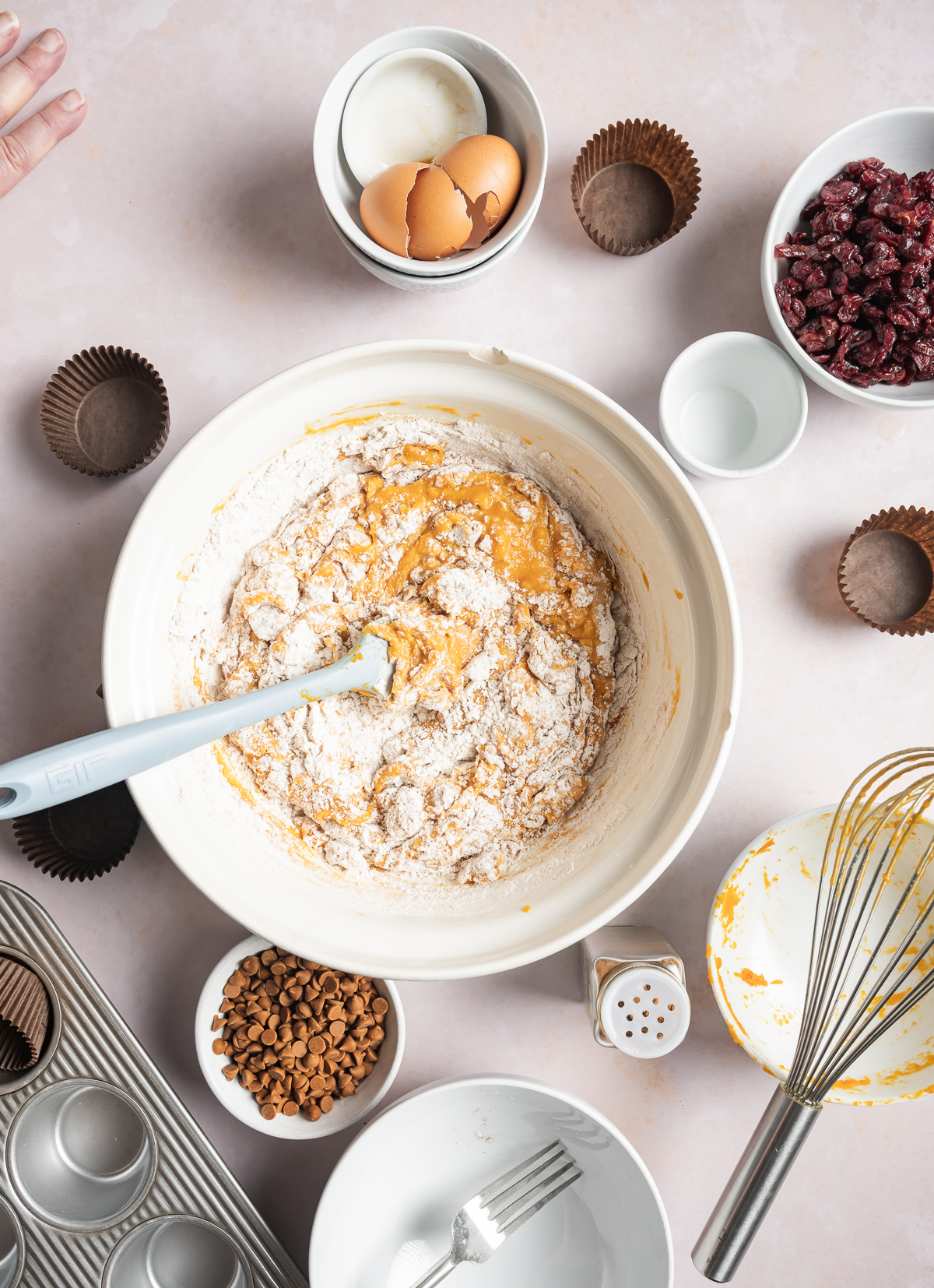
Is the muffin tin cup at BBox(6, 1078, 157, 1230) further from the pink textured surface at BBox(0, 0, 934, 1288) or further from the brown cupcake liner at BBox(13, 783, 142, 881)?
the brown cupcake liner at BBox(13, 783, 142, 881)

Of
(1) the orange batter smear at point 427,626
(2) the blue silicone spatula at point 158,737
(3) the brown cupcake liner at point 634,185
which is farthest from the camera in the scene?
(3) the brown cupcake liner at point 634,185

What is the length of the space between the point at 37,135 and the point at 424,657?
1.21m

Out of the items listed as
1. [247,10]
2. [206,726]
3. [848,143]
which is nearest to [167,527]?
[206,726]

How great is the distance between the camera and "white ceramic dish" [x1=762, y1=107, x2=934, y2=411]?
1352mm

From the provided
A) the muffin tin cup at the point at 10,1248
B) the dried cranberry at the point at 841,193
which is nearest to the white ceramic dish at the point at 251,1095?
the muffin tin cup at the point at 10,1248

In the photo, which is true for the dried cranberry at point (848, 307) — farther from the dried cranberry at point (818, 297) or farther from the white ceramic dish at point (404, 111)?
the white ceramic dish at point (404, 111)

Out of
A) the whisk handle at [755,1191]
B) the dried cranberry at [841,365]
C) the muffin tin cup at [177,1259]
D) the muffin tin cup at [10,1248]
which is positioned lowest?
the muffin tin cup at [10,1248]

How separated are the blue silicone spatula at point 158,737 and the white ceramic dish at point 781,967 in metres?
0.73

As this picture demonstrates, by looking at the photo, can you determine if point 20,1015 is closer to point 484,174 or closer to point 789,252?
point 484,174

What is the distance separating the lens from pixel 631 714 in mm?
1297

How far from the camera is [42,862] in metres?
1.45

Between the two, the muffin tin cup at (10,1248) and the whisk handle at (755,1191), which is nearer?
the whisk handle at (755,1191)

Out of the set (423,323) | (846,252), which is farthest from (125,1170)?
(846,252)

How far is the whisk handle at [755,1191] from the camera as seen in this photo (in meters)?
1.31
